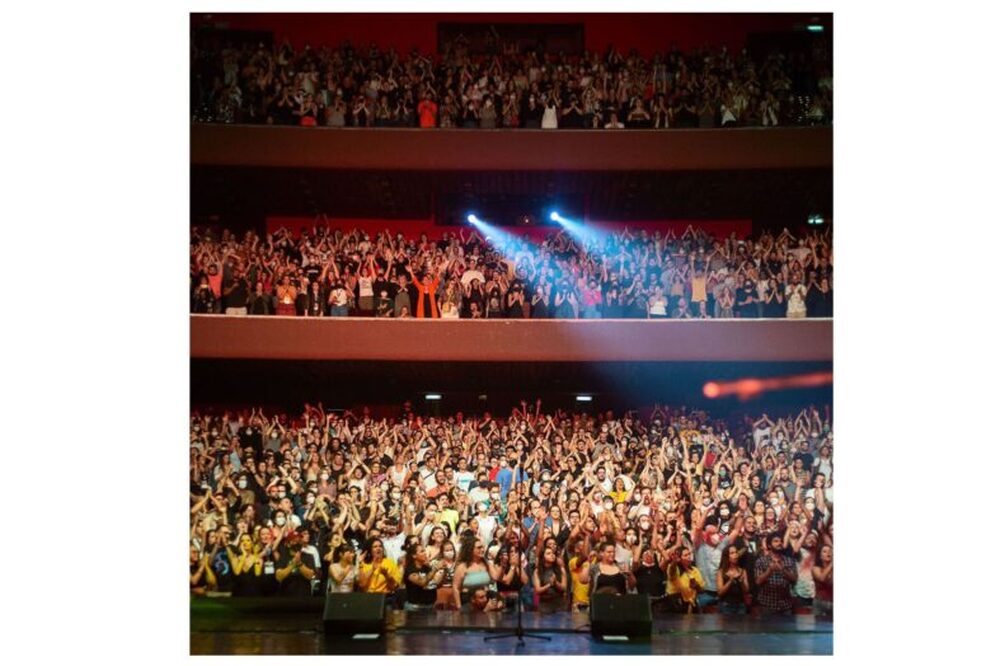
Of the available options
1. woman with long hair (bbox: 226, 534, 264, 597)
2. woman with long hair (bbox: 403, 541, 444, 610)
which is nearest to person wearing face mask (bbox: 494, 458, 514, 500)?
woman with long hair (bbox: 403, 541, 444, 610)

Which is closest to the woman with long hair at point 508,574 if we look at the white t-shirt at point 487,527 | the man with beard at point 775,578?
the white t-shirt at point 487,527

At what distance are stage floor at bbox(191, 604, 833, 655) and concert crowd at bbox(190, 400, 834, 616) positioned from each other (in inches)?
17.6

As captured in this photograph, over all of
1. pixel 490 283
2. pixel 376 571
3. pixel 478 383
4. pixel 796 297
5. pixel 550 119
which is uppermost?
pixel 550 119

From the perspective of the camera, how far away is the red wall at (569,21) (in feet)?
58.5

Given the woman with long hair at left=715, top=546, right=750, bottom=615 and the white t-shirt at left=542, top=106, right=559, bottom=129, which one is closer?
the woman with long hair at left=715, top=546, right=750, bottom=615

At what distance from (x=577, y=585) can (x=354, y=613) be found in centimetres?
275

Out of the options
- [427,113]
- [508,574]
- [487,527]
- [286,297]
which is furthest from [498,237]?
[508,574]

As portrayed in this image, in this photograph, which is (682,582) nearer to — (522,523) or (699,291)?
(522,523)

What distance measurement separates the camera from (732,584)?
484 inches

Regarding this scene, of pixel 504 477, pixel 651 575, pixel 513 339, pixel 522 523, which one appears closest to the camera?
pixel 651 575

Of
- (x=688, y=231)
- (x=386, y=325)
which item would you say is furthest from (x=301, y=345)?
→ (x=688, y=231)

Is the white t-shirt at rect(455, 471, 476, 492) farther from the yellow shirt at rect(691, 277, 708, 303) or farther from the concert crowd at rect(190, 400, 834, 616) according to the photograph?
the yellow shirt at rect(691, 277, 708, 303)

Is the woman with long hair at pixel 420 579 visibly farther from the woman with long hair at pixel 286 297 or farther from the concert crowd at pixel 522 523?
the woman with long hair at pixel 286 297

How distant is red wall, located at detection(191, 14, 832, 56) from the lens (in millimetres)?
17828
